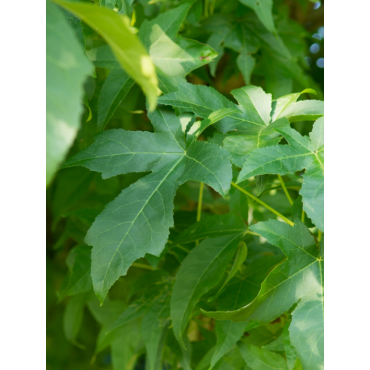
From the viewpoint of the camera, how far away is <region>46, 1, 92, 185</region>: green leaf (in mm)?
168

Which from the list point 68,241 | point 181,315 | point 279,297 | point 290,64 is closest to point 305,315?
point 279,297

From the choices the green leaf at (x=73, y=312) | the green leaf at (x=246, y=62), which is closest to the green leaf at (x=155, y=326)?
the green leaf at (x=73, y=312)

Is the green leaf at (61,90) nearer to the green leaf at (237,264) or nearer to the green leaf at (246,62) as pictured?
the green leaf at (237,264)

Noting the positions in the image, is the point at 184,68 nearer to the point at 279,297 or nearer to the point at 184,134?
the point at 184,134

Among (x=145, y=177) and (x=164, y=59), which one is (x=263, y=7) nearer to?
(x=164, y=59)

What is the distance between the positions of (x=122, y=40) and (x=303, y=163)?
237mm

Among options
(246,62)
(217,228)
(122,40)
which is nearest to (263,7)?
(246,62)

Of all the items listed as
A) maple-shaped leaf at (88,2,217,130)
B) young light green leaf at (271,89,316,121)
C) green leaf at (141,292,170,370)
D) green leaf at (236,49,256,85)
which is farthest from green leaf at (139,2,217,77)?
green leaf at (141,292,170,370)

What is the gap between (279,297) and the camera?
37 cm

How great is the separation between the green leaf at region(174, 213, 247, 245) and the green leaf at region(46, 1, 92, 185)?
0.33 metres

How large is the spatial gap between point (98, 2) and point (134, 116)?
0.41m

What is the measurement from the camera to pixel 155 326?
525 millimetres

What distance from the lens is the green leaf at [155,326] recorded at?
1.69ft

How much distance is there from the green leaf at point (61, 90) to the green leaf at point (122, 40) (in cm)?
1
